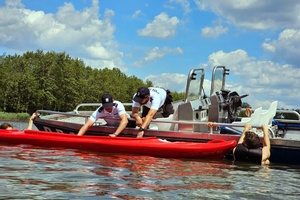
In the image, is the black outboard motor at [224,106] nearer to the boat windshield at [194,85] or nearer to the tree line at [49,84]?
the boat windshield at [194,85]

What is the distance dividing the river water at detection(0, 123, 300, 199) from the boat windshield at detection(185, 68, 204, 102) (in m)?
2.33

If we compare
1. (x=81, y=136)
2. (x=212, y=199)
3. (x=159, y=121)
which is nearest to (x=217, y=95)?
(x=159, y=121)

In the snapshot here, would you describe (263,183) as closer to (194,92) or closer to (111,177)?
(111,177)

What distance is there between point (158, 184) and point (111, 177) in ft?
2.78

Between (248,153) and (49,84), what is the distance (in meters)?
58.0

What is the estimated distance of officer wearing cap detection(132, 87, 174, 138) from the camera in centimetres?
1084

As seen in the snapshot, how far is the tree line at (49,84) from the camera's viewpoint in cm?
6206

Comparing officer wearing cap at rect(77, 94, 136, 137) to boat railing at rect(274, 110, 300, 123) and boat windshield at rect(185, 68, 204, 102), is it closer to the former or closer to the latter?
boat windshield at rect(185, 68, 204, 102)

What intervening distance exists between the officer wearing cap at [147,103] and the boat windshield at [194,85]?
0.63m

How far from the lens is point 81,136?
11.1 metres

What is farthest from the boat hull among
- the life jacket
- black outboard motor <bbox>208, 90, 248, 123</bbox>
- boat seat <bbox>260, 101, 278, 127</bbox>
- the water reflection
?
Result: boat seat <bbox>260, 101, 278, 127</bbox>

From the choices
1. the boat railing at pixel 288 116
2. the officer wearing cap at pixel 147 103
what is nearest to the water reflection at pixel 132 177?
the officer wearing cap at pixel 147 103

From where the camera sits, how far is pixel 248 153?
32.2 ft

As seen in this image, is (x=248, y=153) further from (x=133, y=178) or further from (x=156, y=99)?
(x=133, y=178)
